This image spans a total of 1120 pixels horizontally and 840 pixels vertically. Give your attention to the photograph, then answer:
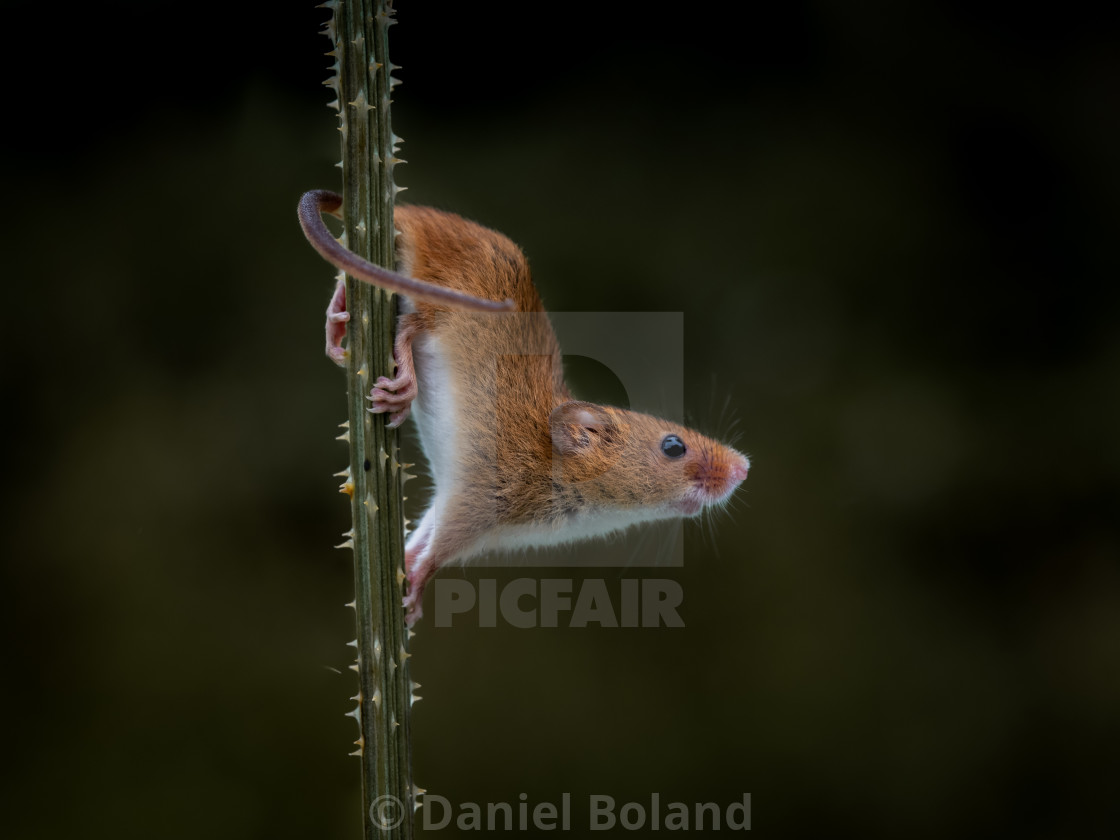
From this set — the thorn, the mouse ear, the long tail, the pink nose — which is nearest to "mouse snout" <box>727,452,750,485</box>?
the pink nose

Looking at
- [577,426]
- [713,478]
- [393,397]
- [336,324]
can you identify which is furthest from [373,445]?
[713,478]

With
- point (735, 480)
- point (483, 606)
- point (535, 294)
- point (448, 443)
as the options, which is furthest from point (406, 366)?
point (483, 606)

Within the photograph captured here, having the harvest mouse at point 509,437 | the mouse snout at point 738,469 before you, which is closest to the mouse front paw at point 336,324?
the harvest mouse at point 509,437

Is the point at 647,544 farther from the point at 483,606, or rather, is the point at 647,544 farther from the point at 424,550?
the point at 483,606

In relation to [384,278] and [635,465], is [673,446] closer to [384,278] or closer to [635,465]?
[635,465]

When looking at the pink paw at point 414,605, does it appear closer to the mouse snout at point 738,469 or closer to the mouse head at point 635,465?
the mouse head at point 635,465

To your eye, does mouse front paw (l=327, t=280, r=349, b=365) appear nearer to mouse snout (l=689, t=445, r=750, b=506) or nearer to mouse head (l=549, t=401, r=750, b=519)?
mouse head (l=549, t=401, r=750, b=519)

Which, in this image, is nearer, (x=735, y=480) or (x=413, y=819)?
(x=413, y=819)
